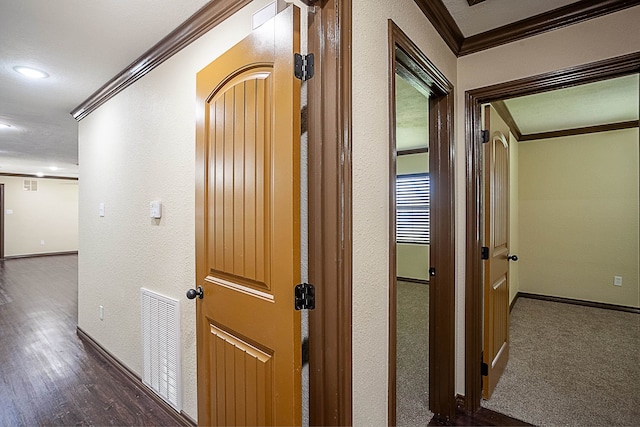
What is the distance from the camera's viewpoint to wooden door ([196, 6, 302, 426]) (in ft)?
3.43

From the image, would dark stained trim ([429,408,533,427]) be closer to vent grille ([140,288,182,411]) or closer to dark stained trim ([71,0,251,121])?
vent grille ([140,288,182,411])

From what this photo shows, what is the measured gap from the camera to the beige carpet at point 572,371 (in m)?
2.00

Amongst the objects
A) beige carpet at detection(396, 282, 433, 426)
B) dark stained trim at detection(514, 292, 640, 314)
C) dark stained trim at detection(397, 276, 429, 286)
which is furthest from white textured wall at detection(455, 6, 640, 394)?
dark stained trim at detection(397, 276, 429, 286)

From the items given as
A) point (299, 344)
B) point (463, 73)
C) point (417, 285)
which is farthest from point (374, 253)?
point (417, 285)

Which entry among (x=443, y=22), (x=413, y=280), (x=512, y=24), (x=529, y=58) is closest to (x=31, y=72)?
(x=443, y=22)

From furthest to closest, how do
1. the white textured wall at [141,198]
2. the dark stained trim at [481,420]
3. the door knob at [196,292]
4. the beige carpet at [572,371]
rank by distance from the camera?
the beige carpet at [572,371] < the dark stained trim at [481,420] < the white textured wall at [141,198] < the door knob at [196,292]

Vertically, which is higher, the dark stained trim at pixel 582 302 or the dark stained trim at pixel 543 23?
the dark stained trim at pixel 543 23

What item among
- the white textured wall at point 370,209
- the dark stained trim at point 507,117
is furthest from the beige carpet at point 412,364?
the dark stained trim at point 507,117

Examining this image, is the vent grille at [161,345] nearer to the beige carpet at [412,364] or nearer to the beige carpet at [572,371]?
the beige carpet at [412,364]

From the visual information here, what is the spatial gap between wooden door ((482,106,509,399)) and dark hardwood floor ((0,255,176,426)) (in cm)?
214

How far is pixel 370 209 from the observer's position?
1.16 m

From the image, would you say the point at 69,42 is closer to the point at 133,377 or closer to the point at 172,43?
the point at 172,43

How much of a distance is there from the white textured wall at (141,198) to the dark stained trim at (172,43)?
0.14ft

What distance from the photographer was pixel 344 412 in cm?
103
